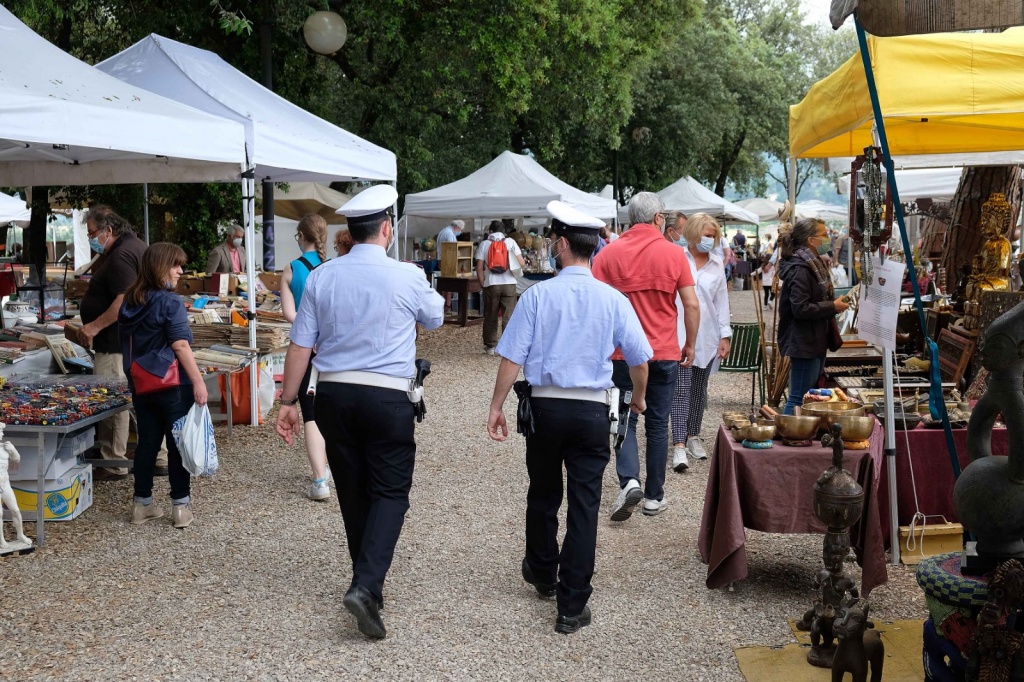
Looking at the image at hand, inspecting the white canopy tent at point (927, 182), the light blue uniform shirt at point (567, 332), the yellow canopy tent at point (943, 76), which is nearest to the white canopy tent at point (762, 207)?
the white canopy tent at point (927, 182)

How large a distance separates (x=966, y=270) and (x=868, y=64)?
13.0ft

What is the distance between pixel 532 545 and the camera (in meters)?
4.77

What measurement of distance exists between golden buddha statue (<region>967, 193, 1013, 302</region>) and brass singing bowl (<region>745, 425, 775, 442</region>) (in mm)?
2961

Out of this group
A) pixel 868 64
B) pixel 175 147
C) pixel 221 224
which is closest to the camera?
pixel 868 64

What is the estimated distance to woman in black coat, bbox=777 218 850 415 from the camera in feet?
23.2

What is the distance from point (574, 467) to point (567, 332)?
23.0 inches

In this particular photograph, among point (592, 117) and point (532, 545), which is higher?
point (592, 117)

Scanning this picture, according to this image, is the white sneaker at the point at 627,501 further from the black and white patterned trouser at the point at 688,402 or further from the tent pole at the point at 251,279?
the tent pole at the point at 251,279

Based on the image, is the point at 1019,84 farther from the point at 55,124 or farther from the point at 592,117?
the point at 592,117

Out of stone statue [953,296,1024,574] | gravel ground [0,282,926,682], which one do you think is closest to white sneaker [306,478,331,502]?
gravel ground [0,282,926,682]

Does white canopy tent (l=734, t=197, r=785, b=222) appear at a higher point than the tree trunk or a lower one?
higher

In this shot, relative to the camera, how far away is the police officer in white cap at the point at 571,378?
4.35 metres

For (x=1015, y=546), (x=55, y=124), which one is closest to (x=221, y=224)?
(x=55, y=124)

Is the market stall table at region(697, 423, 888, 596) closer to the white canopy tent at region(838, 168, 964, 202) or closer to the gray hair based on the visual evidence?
the gray hair
